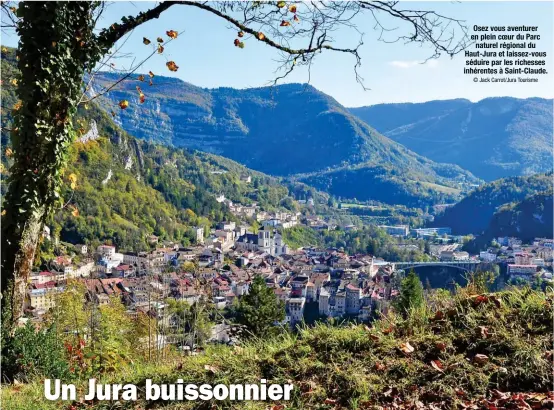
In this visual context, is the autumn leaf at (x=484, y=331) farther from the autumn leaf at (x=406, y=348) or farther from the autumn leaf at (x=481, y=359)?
the autumn leaf at (x=406, y=348)

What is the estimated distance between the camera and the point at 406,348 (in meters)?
2.62

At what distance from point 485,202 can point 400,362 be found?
351 feet

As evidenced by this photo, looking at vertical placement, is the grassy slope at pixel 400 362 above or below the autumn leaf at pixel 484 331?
below

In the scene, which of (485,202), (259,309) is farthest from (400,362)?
(485,202)

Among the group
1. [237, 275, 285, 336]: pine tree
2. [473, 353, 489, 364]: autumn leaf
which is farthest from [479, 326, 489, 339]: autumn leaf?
[237, 275, 285, 336]: pine tree

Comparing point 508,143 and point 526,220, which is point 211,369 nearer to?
point 526,220

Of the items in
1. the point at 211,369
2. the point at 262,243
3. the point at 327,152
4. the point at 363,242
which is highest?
the point at 327,152

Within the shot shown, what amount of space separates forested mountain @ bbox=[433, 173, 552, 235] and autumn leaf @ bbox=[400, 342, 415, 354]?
3928 inches

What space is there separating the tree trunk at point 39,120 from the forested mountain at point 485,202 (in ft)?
327

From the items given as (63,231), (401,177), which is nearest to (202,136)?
(401,177)

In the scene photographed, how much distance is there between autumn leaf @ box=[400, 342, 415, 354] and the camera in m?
2.60

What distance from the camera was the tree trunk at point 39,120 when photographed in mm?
3693

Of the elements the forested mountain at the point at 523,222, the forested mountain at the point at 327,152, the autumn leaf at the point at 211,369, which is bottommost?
the forested mountain at the point at 523,222

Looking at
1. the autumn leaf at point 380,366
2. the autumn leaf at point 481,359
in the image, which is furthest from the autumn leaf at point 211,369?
the autumn leaf at point 481,359
